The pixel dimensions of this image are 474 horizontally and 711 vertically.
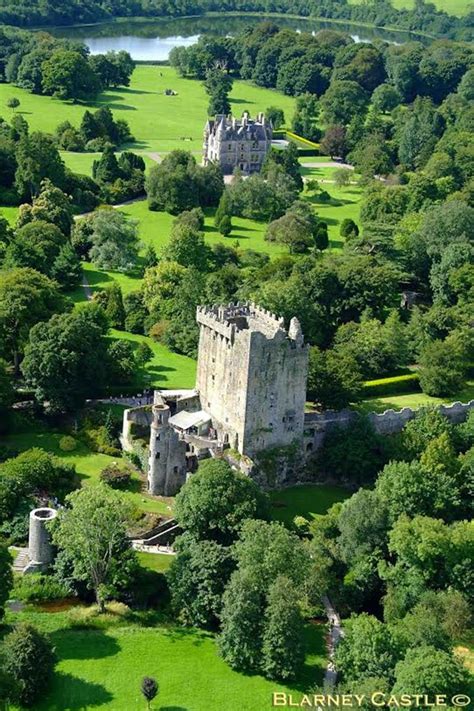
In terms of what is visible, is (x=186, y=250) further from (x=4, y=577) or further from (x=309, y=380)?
(x=4, y=577)

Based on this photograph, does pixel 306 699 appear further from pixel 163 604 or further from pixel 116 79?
pixel 116 79

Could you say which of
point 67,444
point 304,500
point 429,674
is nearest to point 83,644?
point 429,674

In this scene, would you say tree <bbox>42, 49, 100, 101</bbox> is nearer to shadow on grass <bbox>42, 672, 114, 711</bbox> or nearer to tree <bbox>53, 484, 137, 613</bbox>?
tree <bbox>53, 484, 137, 613</bbox>

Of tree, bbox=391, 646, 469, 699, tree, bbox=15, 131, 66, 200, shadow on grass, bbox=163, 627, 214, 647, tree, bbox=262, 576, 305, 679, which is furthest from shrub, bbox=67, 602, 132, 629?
tree, bbox=15, 131, 66, 200

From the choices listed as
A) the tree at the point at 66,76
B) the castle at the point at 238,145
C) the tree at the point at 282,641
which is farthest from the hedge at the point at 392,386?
the tree at the point at 66,76

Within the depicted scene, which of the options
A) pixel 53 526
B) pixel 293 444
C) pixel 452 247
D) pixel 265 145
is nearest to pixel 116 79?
pixel 265 145

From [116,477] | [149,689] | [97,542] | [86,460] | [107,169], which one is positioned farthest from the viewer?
[107,169]

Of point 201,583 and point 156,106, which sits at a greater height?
point 156,106
